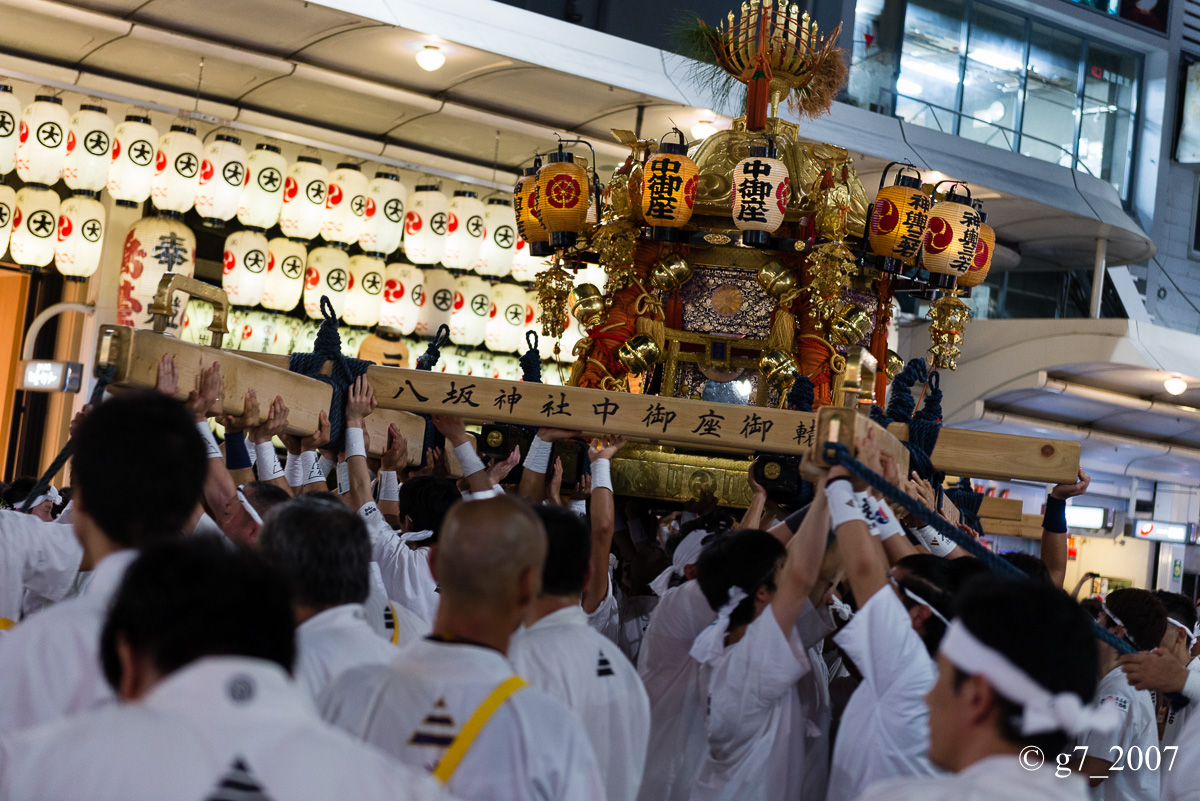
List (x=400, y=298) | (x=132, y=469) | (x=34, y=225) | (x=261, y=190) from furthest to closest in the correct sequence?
(x=400, y=298)
(x=261, y=190)
(x=34, y=225)
(x=132, y=469)

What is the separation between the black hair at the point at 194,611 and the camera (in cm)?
146

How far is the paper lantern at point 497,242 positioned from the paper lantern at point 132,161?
2786mm

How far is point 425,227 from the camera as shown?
31.9ft

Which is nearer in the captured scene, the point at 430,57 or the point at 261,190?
the point at 430,57

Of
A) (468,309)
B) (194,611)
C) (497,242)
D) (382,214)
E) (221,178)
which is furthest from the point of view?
(468,309)

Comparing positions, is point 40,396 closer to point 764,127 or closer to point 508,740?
point 764,127

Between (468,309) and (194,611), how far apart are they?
8.73 m

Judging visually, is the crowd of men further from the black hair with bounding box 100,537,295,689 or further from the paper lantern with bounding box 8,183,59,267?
the paper lantern with bounding box 8,183,59,267

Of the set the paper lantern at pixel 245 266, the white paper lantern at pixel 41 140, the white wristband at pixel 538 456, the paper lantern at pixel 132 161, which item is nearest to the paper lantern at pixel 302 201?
the paper lantern at pixel 245 266

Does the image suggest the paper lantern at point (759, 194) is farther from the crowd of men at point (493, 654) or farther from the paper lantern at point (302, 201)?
the paper lantern at point (302, 201)

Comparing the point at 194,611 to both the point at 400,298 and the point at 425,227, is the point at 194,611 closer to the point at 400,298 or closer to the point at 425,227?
the point at 400,298

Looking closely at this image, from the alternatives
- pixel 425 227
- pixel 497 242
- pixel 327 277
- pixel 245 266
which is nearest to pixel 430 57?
pixel 425 227

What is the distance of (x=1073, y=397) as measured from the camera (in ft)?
44.8

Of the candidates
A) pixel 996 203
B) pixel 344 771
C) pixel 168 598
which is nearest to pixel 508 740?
pixel 344 771
